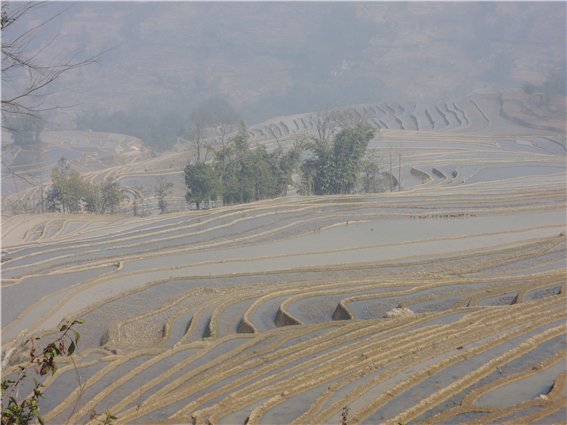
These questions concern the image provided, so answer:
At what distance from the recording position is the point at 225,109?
108 meters

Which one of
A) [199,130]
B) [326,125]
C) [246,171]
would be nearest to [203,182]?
[246,171]

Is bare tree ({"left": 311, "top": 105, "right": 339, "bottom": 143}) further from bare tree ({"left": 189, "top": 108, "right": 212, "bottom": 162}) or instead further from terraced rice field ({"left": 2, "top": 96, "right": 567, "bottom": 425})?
terraced rice field ({"left": 2, "top": 96, "right": 567, "bottom": 425})

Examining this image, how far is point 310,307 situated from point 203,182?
723 inches

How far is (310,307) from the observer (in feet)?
49.4

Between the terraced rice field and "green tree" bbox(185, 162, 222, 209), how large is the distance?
440 cm

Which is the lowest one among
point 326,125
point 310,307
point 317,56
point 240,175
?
point 310,307

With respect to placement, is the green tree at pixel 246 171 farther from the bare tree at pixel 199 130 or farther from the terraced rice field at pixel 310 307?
the terraced rice field at pixel 310 307

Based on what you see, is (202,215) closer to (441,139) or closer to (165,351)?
(165,351)

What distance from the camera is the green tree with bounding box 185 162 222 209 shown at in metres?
31.5

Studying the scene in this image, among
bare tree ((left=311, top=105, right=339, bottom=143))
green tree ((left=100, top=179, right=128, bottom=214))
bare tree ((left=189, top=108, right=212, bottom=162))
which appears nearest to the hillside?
bare tree ((left=189, top=108, right=212, bottom=162))

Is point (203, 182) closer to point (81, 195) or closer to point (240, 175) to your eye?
point (240, 175)

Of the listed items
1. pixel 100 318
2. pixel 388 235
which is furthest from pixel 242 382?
pixel 388 235

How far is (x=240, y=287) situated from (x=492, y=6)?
184m

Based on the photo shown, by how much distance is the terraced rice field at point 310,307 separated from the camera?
8672mm
